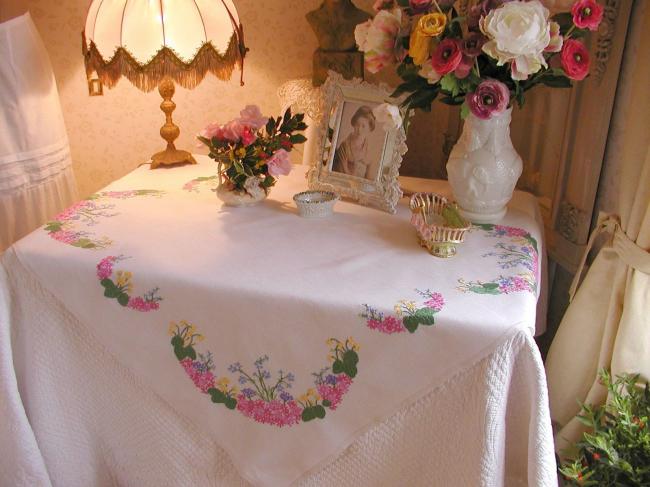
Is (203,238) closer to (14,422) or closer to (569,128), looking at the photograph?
(14,422)

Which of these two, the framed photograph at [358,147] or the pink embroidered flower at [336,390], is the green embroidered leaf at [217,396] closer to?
the pink embroidered flower at [336,390]

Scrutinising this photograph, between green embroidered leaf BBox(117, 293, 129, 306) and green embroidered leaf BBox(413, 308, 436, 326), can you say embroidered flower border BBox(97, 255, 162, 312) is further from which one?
green embroidered leaf BBox(413, 308, 436, 326)

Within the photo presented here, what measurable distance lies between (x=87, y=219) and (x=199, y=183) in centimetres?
30

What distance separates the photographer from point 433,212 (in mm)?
1106

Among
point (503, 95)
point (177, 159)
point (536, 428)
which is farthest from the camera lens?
point (177, 159)

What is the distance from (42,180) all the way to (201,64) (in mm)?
585

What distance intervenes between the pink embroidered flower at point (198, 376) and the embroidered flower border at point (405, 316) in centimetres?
31

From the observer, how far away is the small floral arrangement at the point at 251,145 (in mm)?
1179

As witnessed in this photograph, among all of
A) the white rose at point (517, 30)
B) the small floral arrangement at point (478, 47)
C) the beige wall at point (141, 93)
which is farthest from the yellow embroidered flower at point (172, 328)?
the beige wall at point (141, 93)

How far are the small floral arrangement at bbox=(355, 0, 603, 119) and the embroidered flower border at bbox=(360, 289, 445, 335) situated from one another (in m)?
0.35

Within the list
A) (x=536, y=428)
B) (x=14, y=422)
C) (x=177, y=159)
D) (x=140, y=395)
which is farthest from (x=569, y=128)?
(x=14, y=422)

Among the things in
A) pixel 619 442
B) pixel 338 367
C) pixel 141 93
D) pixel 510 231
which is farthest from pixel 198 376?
pixel 141 93

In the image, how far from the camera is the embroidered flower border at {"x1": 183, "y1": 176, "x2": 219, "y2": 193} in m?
1.34

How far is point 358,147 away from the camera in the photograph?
119 centimetres
